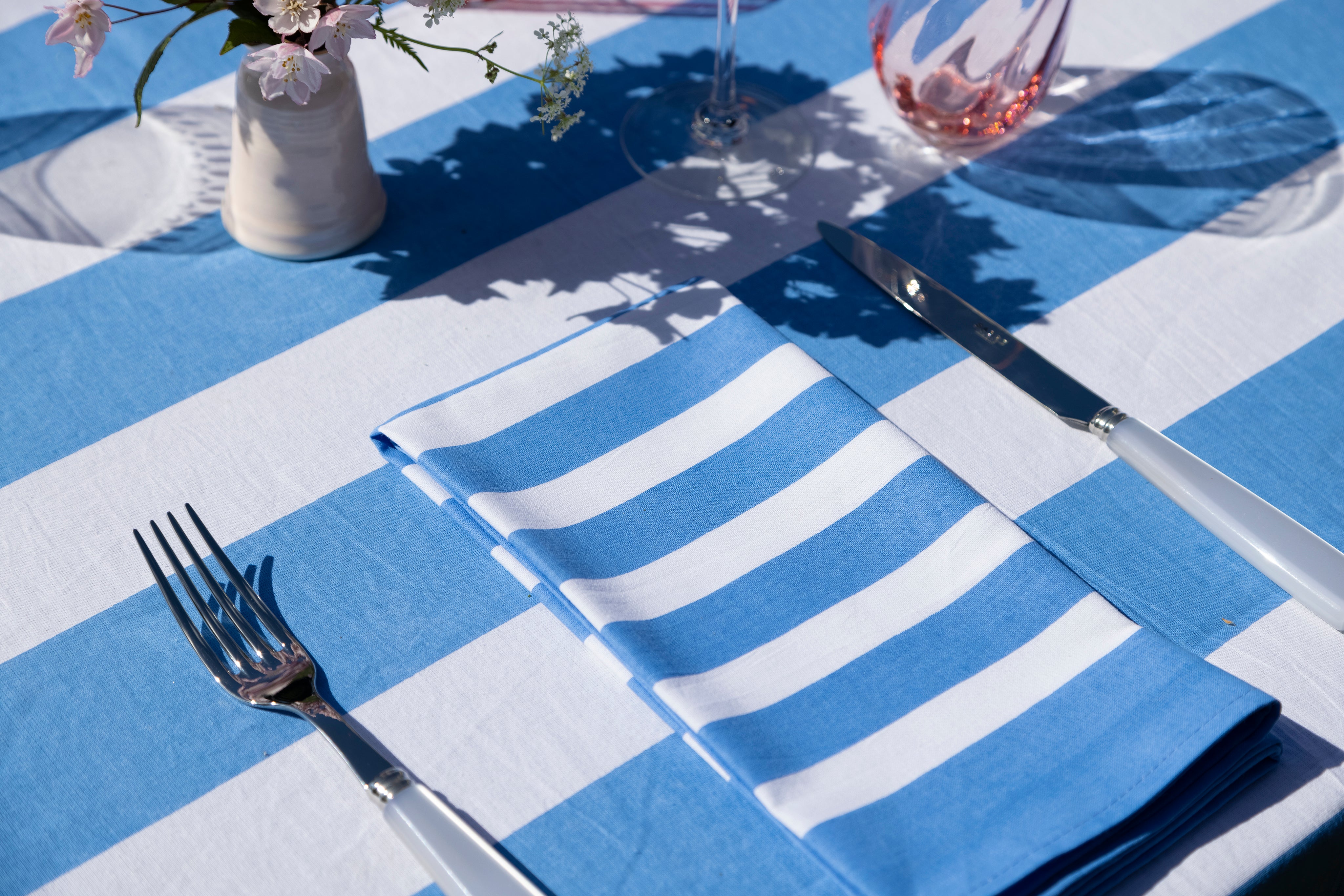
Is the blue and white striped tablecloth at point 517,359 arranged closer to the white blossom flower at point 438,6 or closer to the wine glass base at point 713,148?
the wine glass base at point 713,148

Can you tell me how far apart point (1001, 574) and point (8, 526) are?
2.06 feet

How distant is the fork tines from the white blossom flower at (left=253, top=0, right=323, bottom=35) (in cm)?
31

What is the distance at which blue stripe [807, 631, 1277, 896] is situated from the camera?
0.53 m

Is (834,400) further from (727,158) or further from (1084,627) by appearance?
(727,158)

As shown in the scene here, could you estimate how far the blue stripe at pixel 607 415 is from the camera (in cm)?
70

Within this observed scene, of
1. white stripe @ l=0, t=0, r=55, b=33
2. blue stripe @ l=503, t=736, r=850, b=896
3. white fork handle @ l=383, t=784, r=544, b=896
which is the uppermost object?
white stripe @ l=0, t=0, r=55, b=33

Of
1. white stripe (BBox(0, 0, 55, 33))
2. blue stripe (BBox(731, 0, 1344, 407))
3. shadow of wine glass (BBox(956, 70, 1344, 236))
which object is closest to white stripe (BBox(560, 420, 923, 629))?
blue stripe (BBox(731, 0, 1344, 407))

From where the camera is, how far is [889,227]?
949 mm

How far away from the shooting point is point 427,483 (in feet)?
2.32

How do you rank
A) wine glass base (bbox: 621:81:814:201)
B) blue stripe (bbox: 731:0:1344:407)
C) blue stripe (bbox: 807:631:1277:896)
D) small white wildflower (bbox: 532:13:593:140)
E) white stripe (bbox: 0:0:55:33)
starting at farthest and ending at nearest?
white stripe (bbox: 0:0:55:33) < wine glass base (bbox: 621:81:814:201) < blue stripe (bbox: 731:0:1344:407) < small white wildflower (bbox: 532:13:593:140) < blue stripe (bbox: 807:631:1277:896)

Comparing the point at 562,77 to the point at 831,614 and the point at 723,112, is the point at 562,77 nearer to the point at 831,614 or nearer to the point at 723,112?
the point at 723,112

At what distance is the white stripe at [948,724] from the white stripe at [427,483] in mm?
278

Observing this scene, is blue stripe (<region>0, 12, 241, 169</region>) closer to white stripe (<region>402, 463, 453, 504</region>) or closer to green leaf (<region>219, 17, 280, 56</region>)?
green leaf (<region>219, 17, 280, 56</region>)

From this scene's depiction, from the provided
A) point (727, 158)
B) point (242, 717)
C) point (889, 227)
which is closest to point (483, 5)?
point (727, 158)
